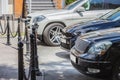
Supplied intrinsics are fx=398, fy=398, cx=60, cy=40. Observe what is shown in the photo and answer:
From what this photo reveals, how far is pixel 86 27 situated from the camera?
34.9 feet

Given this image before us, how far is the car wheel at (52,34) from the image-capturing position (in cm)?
1291

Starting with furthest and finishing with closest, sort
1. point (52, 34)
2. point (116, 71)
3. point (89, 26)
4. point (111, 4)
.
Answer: point (111, 4) < point (52, 34) < point (89, 26) < point (116, 71)

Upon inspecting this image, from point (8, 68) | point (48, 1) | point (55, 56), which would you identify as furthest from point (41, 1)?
point (8, 68)

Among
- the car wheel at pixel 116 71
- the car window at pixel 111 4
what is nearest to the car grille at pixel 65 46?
the car wheel at pixel 116 71

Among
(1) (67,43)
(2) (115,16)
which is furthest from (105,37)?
(2) (115,16)

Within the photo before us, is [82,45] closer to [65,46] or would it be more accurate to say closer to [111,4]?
[65,46]

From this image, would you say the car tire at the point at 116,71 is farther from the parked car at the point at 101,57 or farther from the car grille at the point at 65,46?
the car grille at the point at 65,46

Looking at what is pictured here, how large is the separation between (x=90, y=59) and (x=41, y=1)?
53.6ft

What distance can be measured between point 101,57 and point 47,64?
2.93 metres

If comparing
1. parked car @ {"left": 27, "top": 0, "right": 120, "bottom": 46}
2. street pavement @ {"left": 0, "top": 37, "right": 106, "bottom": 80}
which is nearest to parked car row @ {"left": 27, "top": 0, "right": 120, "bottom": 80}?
parked car @ {"left": 27, "top": 0, "right": 120, "bottom": 46}

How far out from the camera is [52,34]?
42.7 feet

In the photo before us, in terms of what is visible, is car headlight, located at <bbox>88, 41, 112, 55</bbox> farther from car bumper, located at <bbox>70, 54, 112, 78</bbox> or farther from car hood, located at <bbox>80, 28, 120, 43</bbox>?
car bumper, located at <bbox>70, 54, 112, 78</bbox>

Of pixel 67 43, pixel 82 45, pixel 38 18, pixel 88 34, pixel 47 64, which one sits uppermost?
pixel 88 34

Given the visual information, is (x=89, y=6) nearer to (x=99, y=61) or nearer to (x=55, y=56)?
(x=55, y=56)
